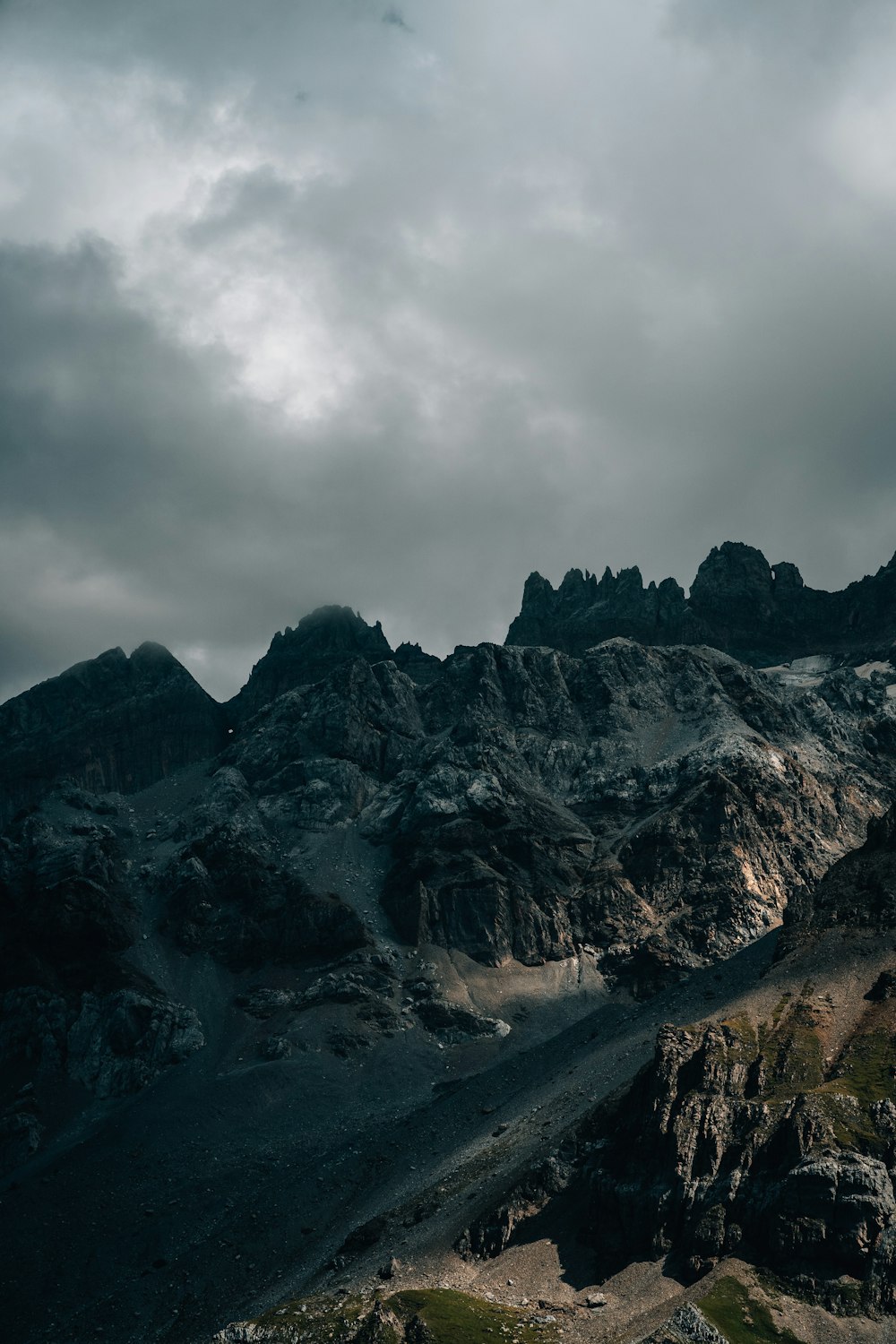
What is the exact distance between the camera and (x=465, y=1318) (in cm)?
12525

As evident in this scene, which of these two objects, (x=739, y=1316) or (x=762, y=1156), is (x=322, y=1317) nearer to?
(x=739, y=1316)

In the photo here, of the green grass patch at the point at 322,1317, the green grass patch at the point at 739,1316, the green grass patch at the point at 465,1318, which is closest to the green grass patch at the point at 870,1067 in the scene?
the green grass patch at the point at 739,1316

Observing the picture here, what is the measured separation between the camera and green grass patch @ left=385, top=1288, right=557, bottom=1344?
120 metres

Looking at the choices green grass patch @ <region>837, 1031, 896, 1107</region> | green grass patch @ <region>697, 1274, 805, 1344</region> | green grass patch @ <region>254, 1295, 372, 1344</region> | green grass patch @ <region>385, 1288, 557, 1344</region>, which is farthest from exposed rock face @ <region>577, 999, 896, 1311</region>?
green grass patch @ <region>254, 1295, 372, 1344</region>

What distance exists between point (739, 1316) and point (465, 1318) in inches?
1235

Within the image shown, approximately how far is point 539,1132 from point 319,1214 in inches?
1477

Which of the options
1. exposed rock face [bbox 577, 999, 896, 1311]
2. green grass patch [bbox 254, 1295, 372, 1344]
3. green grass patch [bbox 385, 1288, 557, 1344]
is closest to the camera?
green grass patch [bbox 385, 1288, 557, 1344]

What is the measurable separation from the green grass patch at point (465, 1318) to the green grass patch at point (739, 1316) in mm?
18580

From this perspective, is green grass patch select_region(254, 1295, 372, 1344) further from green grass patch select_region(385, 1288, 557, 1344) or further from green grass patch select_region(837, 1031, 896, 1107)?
green grass patch select_region(837, 1031, 896, 1107)

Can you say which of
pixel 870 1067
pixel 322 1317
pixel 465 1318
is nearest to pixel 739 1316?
pixel 465 1318

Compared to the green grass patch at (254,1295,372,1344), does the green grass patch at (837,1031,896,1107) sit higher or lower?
higher

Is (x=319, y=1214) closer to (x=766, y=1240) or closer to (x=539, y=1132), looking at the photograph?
(x=539, y=1132)

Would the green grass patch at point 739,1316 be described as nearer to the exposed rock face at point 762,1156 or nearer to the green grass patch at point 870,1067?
the exposed rock face at point 762,1156

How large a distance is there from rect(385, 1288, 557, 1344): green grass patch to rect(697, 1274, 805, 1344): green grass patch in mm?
18580
